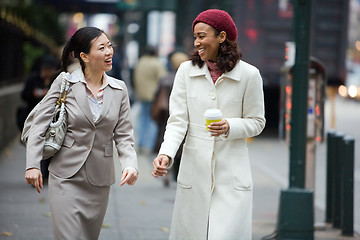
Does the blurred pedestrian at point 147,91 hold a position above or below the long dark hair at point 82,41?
below

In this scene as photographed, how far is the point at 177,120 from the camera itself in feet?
14.5

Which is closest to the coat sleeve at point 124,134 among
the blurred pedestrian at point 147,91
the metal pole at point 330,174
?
the metal pole at point 330,174

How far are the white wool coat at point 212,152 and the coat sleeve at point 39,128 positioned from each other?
71 cm

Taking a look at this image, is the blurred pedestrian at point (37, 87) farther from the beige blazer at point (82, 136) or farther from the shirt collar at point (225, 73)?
the shirt collar at point (225, 73)

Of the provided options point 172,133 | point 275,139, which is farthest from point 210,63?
point 275,139

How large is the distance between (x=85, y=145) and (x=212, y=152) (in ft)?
2.53

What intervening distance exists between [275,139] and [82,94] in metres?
12.5

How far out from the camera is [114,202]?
8.51 metres

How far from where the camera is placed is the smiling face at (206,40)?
4.39 metres

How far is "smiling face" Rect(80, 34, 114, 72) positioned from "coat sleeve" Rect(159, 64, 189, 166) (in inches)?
17.9

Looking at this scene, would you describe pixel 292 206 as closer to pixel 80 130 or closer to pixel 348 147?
pixel 348 147

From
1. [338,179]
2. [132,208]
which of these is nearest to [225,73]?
[338,179]

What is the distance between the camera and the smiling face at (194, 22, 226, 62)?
439 cm

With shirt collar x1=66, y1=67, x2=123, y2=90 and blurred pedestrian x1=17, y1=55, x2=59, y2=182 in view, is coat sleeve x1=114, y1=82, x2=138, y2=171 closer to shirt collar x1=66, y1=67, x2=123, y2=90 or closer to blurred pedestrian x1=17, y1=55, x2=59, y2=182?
shirt collar x1=66, y1=67, x2=123, y2=90
